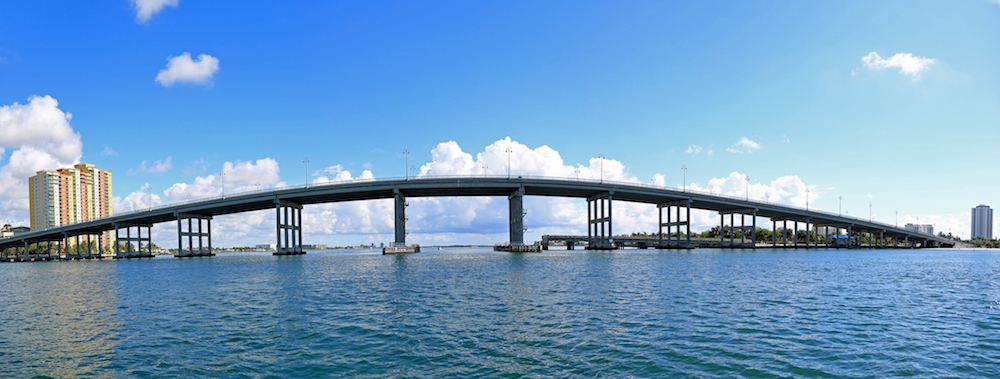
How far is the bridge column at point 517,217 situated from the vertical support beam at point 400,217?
27761mm

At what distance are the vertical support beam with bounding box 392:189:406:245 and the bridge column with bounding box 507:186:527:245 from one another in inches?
1093

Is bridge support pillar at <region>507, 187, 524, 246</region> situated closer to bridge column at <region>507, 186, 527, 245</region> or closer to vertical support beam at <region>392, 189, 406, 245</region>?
bridge column at <region>507, 186, 527, 245</region>

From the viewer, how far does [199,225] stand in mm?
136875

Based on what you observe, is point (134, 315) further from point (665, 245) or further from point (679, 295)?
point (665, 245)

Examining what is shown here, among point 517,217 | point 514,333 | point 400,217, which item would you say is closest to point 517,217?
point 517,217

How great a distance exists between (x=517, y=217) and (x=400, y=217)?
1139 inches

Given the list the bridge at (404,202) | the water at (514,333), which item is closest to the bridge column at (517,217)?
the bridge at (404,202)

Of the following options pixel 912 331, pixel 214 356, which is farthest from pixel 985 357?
pixel 214 356

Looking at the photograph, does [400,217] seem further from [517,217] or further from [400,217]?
[517,217]

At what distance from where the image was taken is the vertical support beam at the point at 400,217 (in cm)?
11494

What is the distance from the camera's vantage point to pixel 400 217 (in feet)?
379

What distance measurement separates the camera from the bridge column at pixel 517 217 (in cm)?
11656

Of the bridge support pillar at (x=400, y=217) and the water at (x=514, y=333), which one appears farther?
the bridge support pillar at (x=400, y=217)

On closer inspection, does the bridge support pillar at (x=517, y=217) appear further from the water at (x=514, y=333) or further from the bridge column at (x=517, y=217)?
the water at (x=514, y=333)
